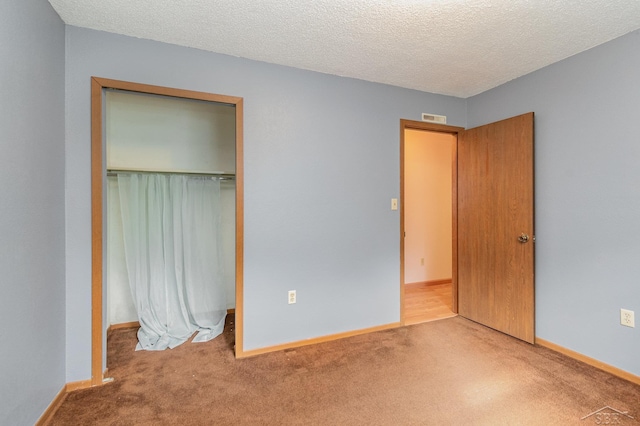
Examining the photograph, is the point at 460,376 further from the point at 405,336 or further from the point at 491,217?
the point at 491,217

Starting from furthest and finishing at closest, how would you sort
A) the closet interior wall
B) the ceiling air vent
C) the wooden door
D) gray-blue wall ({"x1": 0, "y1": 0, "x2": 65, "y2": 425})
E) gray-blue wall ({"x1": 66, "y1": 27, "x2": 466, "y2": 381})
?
the ceiling air vent
the closet interior wall
the wooden door
gray-blue wall ({"x1": 66, "y1": 27, "x2": 466, "y2": 381})
gray-blue wall ({"x1": 0, "y1": 0, "x2": 65, "y2": 425})

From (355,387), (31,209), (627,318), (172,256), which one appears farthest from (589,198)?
(31,209)

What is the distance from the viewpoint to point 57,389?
1.84 m

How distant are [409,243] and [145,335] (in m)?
3.52

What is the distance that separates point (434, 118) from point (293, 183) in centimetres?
174

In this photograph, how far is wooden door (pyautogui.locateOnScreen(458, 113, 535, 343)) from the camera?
105 inches

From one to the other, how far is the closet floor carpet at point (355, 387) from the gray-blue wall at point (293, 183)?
307 mm

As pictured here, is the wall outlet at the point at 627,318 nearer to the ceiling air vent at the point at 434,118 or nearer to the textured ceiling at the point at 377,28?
the textured ceiling at the point at 377,28

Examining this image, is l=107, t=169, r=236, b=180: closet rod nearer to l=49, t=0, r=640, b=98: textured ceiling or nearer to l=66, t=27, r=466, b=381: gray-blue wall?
l=66, t=27, r=466, b=381: gray-blue wall

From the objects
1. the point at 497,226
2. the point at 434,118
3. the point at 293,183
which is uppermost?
the point at 434,118

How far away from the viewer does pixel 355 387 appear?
1989 millimetres

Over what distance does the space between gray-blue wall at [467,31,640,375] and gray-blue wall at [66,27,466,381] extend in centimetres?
116

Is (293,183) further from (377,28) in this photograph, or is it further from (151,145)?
(151,145)

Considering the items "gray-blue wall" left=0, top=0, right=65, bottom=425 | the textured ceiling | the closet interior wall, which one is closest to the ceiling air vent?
the textured ceiling
